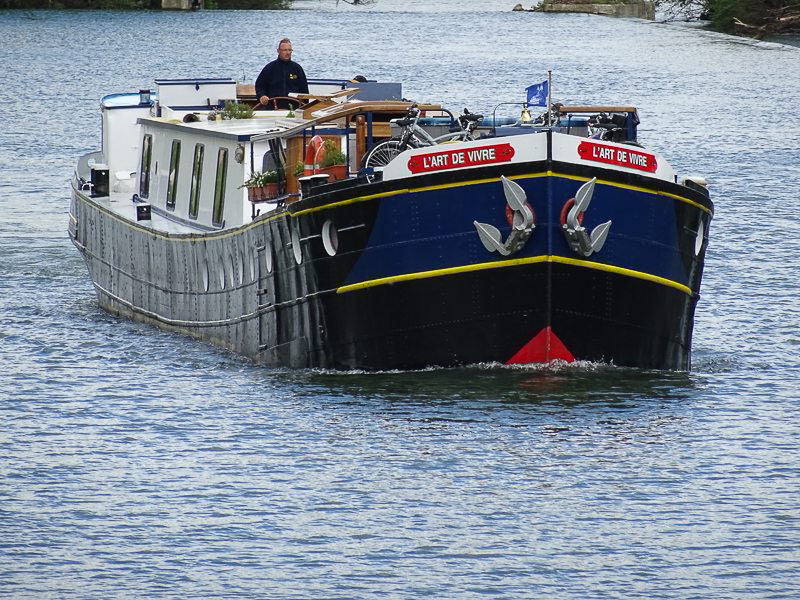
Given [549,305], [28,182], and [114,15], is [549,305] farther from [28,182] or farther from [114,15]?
[114,15]

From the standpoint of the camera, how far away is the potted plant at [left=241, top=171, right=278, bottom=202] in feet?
78.6

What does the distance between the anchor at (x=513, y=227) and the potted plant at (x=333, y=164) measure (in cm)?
292

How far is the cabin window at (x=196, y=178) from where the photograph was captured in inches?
1024

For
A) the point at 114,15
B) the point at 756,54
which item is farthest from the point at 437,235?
the point at 114,15

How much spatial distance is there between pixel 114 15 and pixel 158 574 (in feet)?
391

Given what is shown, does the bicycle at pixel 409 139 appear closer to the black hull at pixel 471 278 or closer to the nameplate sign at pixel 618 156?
the black hull at pixel 471 278

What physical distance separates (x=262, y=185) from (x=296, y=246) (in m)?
2.25

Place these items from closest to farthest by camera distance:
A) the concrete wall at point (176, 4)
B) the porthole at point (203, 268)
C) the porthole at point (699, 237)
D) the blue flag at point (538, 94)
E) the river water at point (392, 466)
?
the river water at point (392, 466) < the blue flag at point (538, 94) < the porthole at point (699, 237) < the porthole at point (203, 268) < the concrete wall at point (176, 4)

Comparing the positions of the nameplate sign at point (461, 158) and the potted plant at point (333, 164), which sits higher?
the nameplate sign at point (461, 158)

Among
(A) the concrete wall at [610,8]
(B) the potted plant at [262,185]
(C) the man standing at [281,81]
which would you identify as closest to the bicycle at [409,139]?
(B) the potted plant at [262,185]

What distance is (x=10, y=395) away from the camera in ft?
74.8

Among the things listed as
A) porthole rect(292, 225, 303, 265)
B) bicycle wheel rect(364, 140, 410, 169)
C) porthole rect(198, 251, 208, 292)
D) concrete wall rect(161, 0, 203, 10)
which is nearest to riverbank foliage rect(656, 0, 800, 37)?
concrete wall rect(161, 0, 203, 10)

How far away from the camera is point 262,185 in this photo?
78.7 ft

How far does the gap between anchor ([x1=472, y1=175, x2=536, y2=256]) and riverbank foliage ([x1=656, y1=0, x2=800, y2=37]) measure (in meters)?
94.2
